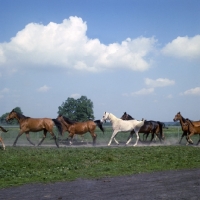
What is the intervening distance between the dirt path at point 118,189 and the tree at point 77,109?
4147cm

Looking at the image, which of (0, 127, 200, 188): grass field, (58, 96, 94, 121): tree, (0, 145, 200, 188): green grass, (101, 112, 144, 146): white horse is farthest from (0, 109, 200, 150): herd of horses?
(58, 96, 94, 121): tree

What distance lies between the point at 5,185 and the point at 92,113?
4341cm

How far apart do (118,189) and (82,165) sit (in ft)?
15.1

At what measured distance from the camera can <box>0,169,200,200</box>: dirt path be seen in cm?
816

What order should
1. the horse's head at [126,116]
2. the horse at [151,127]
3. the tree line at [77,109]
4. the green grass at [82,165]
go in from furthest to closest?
the tree line at [77,109]
the horse's head at [126,116]
the horse at [151,127]
the green grass at [82,165]

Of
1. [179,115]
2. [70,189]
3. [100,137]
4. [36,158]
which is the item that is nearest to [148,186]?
[70,189]

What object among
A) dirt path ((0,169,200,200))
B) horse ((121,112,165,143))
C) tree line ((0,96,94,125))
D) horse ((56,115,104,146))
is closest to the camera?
dirt path ((0,169,200,200))

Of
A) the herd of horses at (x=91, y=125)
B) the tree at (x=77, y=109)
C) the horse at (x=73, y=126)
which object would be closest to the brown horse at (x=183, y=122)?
the herd of horses at (x=91, y=125)

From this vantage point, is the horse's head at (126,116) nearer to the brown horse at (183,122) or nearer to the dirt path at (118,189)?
the brown horse at (183,122)

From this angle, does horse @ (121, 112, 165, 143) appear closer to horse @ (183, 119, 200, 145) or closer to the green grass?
horse @ (183, 119, 200, 145)

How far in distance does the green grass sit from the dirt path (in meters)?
0.85

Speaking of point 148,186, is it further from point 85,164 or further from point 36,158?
point 36,158

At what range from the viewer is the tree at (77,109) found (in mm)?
52188

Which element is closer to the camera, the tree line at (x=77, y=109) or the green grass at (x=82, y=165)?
the green grass at (x=82, y=165)
